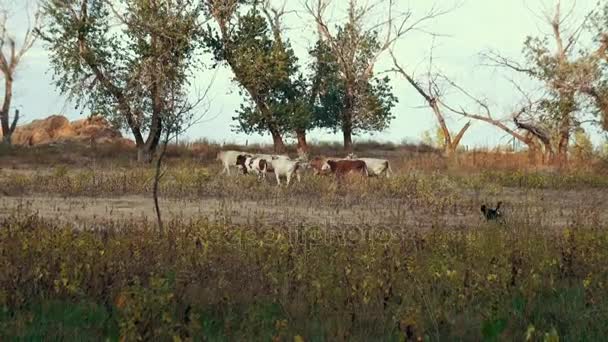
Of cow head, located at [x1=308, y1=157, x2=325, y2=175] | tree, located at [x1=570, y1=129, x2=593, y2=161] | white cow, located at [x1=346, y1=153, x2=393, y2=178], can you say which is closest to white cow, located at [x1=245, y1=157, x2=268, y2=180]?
cow head, located at [x1=308, y1=157, x2=325, y2=175]

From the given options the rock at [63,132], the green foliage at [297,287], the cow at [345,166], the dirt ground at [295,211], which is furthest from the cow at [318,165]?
the rock at [63,132]

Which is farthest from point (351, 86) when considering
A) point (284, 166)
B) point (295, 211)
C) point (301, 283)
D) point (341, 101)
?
point (301, 283)

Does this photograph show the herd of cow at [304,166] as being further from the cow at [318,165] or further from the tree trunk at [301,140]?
the tree trunk at [301,140]

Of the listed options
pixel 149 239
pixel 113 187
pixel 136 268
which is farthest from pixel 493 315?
pixel 113 187

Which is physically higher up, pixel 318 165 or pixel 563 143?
pixel 563 143

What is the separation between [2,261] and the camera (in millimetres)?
7297

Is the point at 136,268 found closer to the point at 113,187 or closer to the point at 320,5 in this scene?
the point at 113,187

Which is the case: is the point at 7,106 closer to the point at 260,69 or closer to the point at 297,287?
the point at 260,69

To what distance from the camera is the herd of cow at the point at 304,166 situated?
24.6 metres

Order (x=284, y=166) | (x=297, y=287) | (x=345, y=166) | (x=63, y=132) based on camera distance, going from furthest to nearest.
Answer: (x=63, y=132) → (x=345, y=166) → (x=284, y=166) → (x=297, y=287)

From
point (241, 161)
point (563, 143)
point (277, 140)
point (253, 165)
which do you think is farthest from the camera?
point (277, 140)

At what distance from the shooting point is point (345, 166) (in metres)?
25.9

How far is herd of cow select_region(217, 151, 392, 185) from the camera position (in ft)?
80.8

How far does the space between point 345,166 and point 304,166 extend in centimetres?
364
